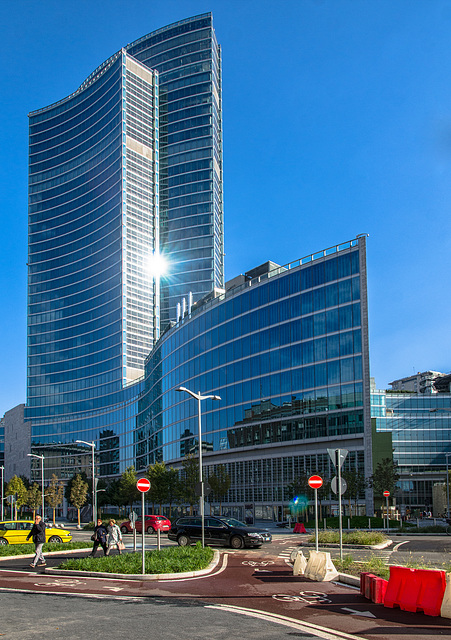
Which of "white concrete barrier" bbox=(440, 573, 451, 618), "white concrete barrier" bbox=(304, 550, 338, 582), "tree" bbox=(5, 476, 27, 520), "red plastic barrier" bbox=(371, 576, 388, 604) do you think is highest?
"white concrete barrier" bbox=(440, 573, 451, 618)

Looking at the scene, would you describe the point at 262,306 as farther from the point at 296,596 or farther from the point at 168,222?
the point at 168,222

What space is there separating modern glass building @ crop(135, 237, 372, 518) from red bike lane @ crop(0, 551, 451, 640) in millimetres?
38149

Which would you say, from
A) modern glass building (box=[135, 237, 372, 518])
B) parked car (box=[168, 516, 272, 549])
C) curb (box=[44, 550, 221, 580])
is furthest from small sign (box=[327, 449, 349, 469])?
modern glass building (box=[135, 237, 372, 518])

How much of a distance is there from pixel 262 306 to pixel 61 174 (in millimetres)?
126580

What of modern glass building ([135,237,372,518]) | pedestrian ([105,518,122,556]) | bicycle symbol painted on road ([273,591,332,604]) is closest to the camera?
bicycle symbol painted on road ([273,591,332,604])

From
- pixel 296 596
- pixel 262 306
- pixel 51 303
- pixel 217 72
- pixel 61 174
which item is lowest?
pixel 296 596

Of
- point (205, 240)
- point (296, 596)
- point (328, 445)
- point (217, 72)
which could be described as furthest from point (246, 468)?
point (217, 72)

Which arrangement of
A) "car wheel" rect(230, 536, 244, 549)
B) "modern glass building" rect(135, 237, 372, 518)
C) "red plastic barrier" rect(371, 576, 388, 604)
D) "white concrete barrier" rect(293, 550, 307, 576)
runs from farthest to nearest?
"modern glass building" rect(135, 237, 372, 518) → "car wheel" rect(230, 536, 244, 549) → "white concrete barrier" rect(293, 550, 307, 576) → "red plastic barrier" rect(371, 576, 388, 604)

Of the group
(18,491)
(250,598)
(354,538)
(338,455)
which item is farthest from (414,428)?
(250,598)

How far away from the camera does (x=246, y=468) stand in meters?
70.6

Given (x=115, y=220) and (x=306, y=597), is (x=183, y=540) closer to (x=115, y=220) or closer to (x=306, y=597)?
(x=306, y=597)

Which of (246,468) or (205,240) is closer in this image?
(246,468)

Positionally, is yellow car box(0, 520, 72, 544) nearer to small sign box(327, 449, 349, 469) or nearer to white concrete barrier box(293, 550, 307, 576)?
white concrete barrier box(293, 550, 307, 576)

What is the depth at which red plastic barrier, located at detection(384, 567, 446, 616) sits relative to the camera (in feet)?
38.4
